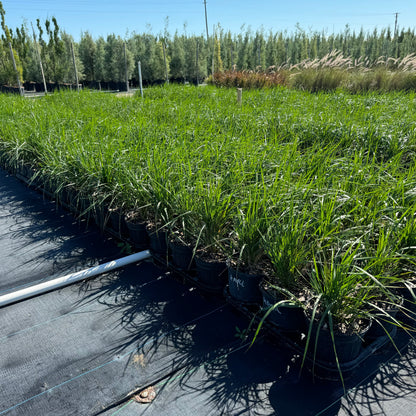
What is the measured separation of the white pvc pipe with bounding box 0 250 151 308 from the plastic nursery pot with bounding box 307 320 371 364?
1.26 metres

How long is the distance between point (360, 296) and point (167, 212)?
4.12 feet

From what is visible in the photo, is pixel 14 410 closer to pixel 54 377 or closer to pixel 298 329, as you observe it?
pixel 54 377

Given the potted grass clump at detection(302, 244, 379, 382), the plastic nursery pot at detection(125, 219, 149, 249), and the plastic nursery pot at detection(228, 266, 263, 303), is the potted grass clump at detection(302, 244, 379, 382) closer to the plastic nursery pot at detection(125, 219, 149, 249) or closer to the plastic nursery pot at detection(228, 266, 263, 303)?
the plastic nursery pot at detection(228, 266, 263, 303)

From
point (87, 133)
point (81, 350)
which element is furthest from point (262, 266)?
point (87, 133)

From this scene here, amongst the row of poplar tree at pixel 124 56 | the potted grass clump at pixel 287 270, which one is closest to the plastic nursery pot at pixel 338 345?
the potted grass clump at pixel 287 270

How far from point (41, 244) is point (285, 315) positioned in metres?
1.96

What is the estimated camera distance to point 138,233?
236cm

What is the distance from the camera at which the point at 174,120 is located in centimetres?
485

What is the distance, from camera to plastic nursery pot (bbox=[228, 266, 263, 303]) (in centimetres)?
166

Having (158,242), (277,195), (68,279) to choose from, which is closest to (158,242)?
(158,242)


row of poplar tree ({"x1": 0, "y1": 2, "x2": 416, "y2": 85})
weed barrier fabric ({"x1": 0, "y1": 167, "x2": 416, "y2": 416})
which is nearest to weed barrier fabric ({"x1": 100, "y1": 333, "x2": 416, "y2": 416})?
weed barrier fabric ({"x1": 0, "y1": 167, "x2": 416, "y2": 416})

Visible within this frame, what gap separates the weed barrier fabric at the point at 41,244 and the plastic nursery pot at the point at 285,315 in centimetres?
127

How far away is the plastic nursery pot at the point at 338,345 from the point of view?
131 centimetres

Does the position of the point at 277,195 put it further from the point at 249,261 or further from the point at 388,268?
the point at 388,268
